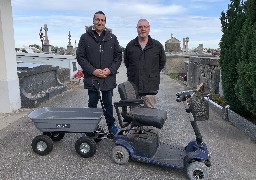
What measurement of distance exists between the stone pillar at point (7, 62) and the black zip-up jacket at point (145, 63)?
3977 mm

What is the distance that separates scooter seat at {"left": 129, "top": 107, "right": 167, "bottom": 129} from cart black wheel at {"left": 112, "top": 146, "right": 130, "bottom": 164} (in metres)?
0.49

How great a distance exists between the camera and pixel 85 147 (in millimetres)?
4406

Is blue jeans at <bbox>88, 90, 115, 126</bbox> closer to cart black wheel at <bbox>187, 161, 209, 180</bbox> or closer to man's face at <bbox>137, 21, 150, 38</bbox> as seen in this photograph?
man's face at <bbox>137, 21, 150, 38</bbox>

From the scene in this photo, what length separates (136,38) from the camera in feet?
16.0

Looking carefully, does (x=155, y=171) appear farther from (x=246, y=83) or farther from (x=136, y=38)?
(x=246, y=83)

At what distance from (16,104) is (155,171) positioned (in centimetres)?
514

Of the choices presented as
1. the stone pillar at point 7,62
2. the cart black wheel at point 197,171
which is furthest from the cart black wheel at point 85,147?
the stone pillar at point 7,62

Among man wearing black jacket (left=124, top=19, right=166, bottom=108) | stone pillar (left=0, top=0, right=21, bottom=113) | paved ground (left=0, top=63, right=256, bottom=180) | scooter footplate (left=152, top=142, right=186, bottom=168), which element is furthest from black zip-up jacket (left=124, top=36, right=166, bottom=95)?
stone pillar (left=0, top=0, right=21, bottom=113)

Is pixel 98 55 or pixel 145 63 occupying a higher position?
pixel 98 55

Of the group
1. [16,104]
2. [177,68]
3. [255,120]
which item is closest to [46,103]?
[16,104]

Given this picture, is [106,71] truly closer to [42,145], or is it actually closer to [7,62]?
[42,145]

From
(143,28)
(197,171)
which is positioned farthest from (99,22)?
(197,171)

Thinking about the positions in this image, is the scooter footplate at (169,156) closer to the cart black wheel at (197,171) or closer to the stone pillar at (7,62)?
the cart black wheel at (197,171)

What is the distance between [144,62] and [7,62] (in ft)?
14.3
